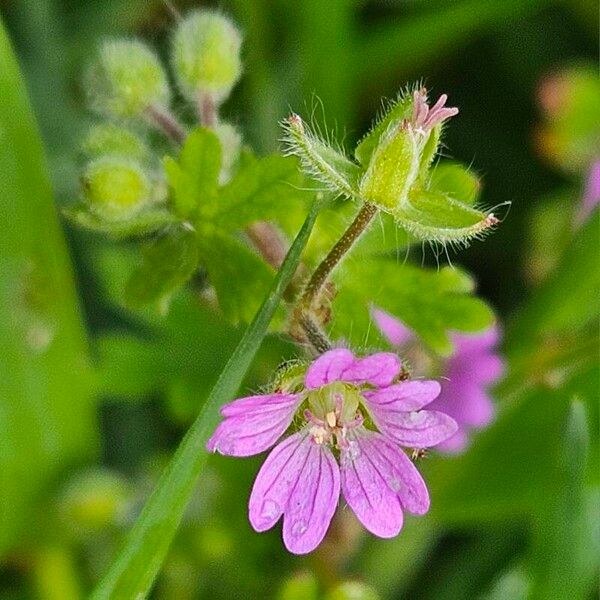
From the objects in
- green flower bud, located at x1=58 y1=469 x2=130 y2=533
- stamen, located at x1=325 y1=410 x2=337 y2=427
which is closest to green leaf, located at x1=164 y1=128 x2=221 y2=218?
stamen, located at x1=325 y1=410 x2=337 y2=427

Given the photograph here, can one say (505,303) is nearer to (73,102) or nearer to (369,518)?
(73,102)

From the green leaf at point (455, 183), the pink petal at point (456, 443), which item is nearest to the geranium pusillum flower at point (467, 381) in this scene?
the pink petal at point (456, 443)

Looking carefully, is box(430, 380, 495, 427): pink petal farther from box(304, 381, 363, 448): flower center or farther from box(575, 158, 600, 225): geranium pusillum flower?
box(304, 381, 363, 448): flower center

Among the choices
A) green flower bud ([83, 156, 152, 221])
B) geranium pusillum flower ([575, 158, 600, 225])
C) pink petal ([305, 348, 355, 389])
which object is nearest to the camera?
pink petal ([305, 348, 355, 389])

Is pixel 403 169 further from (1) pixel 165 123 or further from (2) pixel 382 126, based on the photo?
(1) pixel 165 123

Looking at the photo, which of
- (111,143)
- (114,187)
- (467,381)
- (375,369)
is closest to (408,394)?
(375,369)

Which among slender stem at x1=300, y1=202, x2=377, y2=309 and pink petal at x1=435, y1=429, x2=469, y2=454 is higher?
slender stem at x1=300, y1=202, x2=377, y2=309
